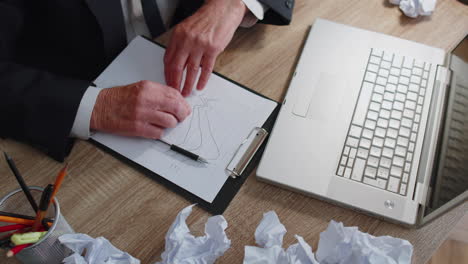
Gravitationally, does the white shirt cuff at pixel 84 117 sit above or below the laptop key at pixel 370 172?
above

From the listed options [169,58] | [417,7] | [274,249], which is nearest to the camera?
[274,249]

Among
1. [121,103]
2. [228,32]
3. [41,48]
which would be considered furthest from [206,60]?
[41,48]

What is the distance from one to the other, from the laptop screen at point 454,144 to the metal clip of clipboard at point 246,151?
30cm

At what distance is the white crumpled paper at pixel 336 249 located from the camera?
604mm

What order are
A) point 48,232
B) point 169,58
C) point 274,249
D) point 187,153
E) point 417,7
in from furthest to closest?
point 417,7 → point 169,58 → point 187,153 → point 274,249 → point 48,232

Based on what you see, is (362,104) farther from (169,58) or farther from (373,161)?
(169,58)

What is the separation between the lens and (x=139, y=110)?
736 millimetres

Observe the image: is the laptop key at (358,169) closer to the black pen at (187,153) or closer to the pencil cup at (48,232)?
the black pen at (187,153)

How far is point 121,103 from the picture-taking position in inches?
29.5

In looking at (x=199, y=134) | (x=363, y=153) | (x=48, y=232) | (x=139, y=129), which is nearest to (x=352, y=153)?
(x=363, y=153)

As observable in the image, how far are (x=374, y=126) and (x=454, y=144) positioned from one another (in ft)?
0.44

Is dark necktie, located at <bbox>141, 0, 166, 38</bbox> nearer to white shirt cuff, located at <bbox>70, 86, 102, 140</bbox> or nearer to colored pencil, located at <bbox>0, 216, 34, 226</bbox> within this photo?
white shirt cuff, located at <bbox>70, 86, 102, 140</bbox>

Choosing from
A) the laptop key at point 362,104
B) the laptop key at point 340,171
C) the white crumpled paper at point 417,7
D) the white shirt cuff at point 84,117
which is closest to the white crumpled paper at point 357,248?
the laptop key at point 340,171

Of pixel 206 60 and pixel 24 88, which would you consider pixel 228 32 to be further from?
pixel 24 88
